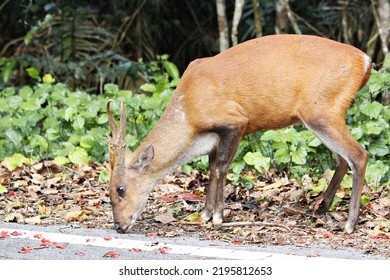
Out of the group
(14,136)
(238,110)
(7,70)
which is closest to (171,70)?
(7,70)

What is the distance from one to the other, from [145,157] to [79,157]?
2398mm

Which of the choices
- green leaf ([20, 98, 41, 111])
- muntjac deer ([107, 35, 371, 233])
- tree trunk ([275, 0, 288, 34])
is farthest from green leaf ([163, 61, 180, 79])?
muntjac deer ([107, 35, 371, 233])

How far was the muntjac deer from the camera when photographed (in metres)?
7.54

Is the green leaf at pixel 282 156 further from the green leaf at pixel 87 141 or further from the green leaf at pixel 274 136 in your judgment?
the green leaf at pixel 87 141

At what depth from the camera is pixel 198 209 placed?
8266 millimetres

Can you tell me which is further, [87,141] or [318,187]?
[87,141]

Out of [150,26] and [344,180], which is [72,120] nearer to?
[344,180]

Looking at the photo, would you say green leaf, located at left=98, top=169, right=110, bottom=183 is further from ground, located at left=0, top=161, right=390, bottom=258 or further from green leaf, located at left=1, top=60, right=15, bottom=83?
green leaf, located at left=1, top=60, right=15, bottom=83

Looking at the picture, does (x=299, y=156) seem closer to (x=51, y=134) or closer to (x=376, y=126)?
(x=376, y=126)

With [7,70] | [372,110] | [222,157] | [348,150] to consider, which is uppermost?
[348,150]

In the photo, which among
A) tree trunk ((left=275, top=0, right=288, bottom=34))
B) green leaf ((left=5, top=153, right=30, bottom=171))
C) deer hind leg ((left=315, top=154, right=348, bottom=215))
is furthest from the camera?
tree trunk ((left=275, top=0, right=288, bottom=34))

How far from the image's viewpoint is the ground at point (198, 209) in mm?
7270

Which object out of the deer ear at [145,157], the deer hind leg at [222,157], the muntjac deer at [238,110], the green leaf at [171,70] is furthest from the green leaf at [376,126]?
the green leaf at [171,70]

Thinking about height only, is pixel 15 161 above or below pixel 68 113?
below
